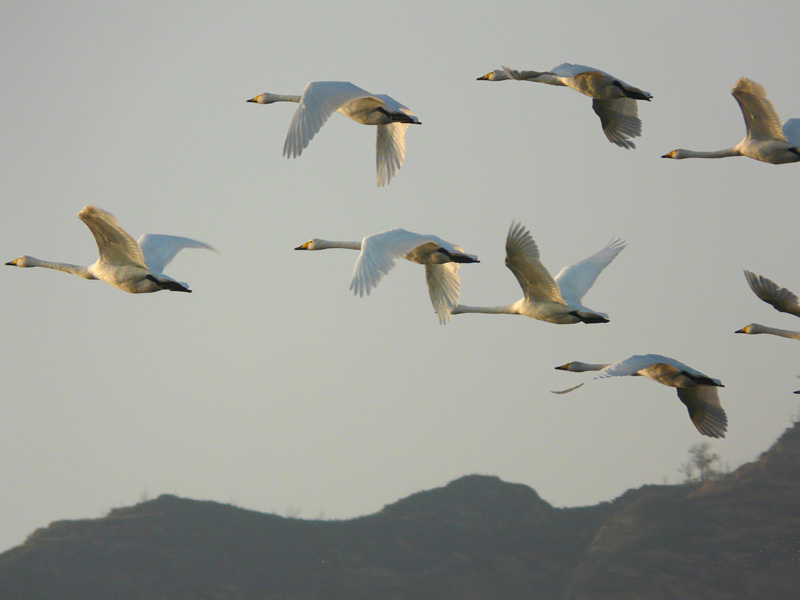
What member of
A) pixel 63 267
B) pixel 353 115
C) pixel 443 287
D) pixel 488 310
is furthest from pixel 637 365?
pixel 63 267

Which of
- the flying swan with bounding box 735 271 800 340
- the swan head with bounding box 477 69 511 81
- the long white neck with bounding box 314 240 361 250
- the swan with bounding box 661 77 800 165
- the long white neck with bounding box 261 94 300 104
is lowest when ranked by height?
the flying swan with bounding box 735 271 800 340

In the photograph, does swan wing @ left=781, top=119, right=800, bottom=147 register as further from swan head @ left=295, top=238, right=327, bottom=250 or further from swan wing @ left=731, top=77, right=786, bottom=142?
swan head @ left=295, top=238, right=327, bottom=250

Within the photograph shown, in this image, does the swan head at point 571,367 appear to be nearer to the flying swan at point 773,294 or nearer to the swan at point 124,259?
the flying swan at point 773,294

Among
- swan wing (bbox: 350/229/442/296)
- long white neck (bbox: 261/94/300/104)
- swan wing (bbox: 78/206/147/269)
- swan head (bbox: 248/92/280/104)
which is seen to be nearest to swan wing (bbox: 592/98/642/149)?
swan wing (bbox: 350/229/442/296)

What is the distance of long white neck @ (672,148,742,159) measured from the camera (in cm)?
2107

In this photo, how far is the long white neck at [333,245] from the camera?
23.4 metres

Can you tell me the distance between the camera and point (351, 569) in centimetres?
7531

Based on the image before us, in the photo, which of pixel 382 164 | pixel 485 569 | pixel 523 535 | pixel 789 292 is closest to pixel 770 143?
pixel 789 292

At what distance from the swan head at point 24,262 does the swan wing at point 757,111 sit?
43.6ft

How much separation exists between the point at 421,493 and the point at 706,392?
6853 cm

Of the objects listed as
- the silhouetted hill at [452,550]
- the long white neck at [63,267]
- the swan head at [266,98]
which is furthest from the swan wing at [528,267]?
the silhouetted hill at [452,550]

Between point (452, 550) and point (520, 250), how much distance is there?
63.3 meters

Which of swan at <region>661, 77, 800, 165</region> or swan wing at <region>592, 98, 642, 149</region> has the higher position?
swan wing at <region>592, 98, 642, 149</region>

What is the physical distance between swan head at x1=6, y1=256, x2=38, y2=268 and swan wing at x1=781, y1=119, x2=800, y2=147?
14.3 metres
